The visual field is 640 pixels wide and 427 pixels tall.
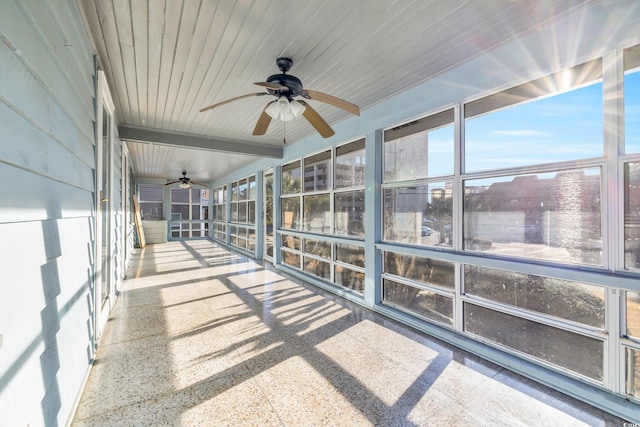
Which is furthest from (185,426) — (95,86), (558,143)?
(558,143)

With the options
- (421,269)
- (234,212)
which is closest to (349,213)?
(421,269)

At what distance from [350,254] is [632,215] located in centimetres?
318

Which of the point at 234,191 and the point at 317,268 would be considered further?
the point at 234,191

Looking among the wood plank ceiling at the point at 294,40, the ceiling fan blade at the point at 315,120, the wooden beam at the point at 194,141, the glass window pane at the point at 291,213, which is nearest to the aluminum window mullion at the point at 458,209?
the wood plank ceiling at the point at 294,40

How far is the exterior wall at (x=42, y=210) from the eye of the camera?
1.03m

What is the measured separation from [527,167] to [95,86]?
152 inches

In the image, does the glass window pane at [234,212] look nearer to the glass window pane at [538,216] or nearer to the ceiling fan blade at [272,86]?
the ceiling fan blade at [272,86]

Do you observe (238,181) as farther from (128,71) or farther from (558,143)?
(558,143)

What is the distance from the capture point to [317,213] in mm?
5352

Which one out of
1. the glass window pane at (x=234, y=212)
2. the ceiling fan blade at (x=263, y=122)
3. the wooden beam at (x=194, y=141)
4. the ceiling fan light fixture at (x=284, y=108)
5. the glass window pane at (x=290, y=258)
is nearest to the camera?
the ceiling fan light fixture at (x=284, y=108)

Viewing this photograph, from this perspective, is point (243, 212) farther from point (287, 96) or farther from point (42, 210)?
point (42, 210)

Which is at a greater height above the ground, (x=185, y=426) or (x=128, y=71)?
(x=128, y=71)

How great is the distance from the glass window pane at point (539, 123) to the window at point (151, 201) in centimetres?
1272

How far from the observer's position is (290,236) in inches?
252
